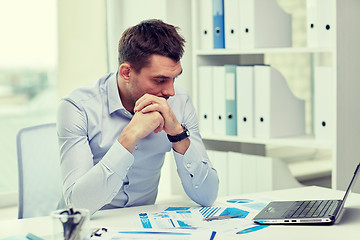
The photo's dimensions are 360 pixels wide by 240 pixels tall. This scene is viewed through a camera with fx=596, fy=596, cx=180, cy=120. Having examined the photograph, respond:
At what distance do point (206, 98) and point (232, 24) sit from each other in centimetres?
41

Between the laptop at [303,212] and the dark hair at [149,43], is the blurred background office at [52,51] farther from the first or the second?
the laptop at [303,212]

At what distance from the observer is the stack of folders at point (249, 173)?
299cm

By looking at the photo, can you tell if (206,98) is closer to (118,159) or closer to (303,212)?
(118,159)

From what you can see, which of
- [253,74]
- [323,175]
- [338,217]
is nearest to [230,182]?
[253,74]

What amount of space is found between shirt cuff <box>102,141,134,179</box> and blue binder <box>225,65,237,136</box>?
48.3 inches

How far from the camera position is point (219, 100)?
10.2 feet

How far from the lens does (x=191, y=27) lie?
3.41 metres

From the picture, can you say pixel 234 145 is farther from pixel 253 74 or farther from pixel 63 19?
pixel 63 19

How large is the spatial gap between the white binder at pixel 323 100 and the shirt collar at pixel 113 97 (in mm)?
1028

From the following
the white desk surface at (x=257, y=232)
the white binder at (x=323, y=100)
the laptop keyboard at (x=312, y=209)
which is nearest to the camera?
the white desk surface at (x=257, y=232)

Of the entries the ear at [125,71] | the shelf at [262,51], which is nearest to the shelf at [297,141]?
the shelf at [262,51]

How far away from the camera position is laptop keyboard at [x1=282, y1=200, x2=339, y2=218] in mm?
1706

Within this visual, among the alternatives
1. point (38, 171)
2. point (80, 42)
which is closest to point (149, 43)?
point (38, 171)

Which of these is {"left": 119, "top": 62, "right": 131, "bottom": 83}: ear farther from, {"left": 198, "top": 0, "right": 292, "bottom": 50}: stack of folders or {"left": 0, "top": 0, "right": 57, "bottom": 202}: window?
{"left": 0, "top": 0, "right": 57, "bottom": 202}: window
